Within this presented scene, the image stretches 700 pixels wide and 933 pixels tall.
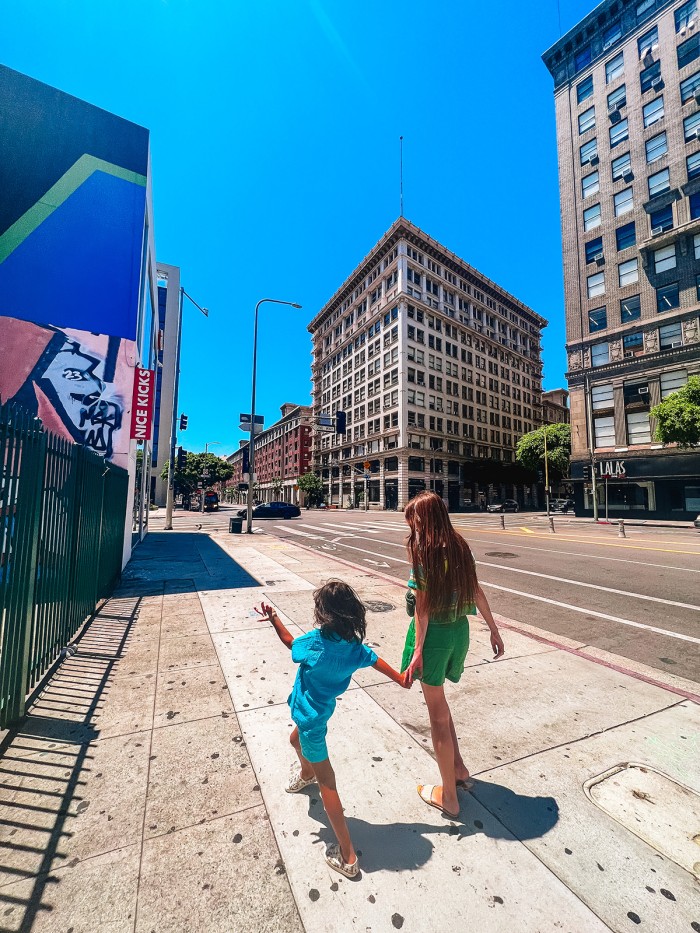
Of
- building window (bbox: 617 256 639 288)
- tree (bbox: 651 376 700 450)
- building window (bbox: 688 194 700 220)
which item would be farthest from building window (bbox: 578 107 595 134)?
tree (bbox: 651 376 700 450)

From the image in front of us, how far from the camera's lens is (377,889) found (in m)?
1.88

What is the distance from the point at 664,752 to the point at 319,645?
9.78 ft

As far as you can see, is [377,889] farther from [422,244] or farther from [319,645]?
[422,244]

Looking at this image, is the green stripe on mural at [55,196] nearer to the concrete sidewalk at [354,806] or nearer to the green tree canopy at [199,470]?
the concrete sidewalk at [354,806]

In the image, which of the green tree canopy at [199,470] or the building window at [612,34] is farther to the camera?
the green tree canopy at [199,470]

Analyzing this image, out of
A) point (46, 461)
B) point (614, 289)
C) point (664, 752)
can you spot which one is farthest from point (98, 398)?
point (614, 289)

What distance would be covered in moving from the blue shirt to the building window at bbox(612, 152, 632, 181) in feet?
160

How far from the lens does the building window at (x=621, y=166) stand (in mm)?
34303

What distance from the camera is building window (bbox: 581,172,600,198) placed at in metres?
36.5

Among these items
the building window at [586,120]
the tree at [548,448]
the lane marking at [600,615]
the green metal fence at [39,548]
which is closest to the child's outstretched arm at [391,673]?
the green metal fence at [39,548]

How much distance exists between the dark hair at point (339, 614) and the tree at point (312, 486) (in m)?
69.2

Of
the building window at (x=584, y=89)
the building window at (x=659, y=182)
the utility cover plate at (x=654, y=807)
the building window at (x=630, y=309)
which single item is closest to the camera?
the utility cover plate at (x=654, y=807)

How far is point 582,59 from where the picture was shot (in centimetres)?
3831

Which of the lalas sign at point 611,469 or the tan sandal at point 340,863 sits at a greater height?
the lalas sign at point 611,469
